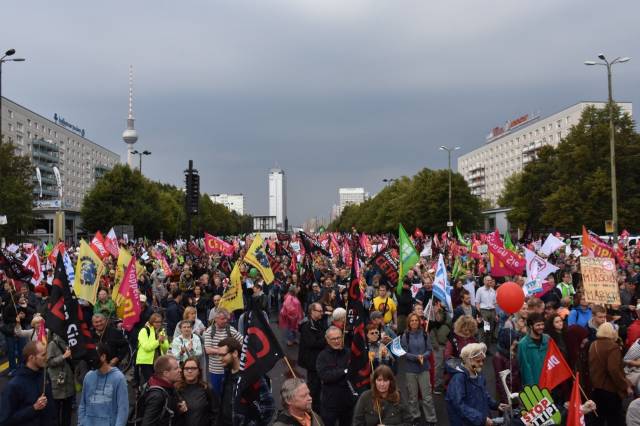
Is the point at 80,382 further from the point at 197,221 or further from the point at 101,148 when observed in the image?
the point at 101,148

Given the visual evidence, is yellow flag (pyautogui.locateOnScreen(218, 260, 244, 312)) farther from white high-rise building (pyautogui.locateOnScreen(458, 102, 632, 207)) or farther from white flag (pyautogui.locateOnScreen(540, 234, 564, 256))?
white high-rise building (pyautogui.locateOnScreen(458, 102, 632, 207))

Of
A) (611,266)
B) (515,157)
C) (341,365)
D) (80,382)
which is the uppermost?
(515,157)

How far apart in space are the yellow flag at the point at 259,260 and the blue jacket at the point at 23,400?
28.6 ft

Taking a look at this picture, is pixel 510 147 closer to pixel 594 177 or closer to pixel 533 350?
pixel 594 177

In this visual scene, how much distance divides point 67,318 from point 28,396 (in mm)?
1372

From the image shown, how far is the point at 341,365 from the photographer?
19.5 ft

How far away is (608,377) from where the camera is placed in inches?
245

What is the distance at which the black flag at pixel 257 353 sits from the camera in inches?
207

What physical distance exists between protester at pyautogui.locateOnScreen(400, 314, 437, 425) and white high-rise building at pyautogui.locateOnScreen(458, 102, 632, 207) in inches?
3360

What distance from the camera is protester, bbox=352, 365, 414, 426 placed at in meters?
5.01

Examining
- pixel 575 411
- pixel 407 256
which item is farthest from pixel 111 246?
pixel 575 411

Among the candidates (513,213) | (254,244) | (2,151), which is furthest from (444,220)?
(254,244)

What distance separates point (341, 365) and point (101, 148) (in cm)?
13321

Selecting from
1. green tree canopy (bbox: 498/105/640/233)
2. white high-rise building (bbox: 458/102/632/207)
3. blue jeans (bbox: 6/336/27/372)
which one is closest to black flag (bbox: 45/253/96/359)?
blue jeans (bbox: 6/336/27/372)
